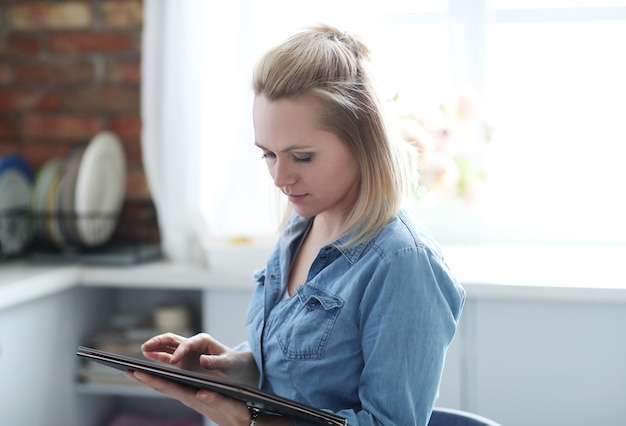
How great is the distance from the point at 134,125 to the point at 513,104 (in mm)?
1156

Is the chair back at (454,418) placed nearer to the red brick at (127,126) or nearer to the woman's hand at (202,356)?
the woman's hand at (202,356)

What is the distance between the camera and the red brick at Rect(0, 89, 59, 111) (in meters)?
2.51

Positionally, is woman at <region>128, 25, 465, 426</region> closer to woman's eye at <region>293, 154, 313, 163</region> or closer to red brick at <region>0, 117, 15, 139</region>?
woman's eye at <region>293, 154, 313, 163</region>

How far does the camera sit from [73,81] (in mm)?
2486

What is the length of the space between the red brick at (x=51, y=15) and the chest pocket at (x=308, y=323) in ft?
5.24

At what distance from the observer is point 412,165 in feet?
3.98

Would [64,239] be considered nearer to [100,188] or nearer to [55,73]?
[100,188]

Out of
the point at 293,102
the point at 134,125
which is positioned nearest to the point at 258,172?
the point at 134,125

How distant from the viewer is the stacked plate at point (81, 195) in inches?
88.6

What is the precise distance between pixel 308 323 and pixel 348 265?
103 millimetres

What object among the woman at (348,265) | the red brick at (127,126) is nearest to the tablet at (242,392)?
the woman at (348,265)

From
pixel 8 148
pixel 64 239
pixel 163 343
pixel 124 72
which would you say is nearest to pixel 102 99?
pixel 124 72

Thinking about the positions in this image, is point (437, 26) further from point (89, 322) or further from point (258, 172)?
point (89, 322)

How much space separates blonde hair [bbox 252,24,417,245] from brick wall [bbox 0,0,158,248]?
1.40 m
